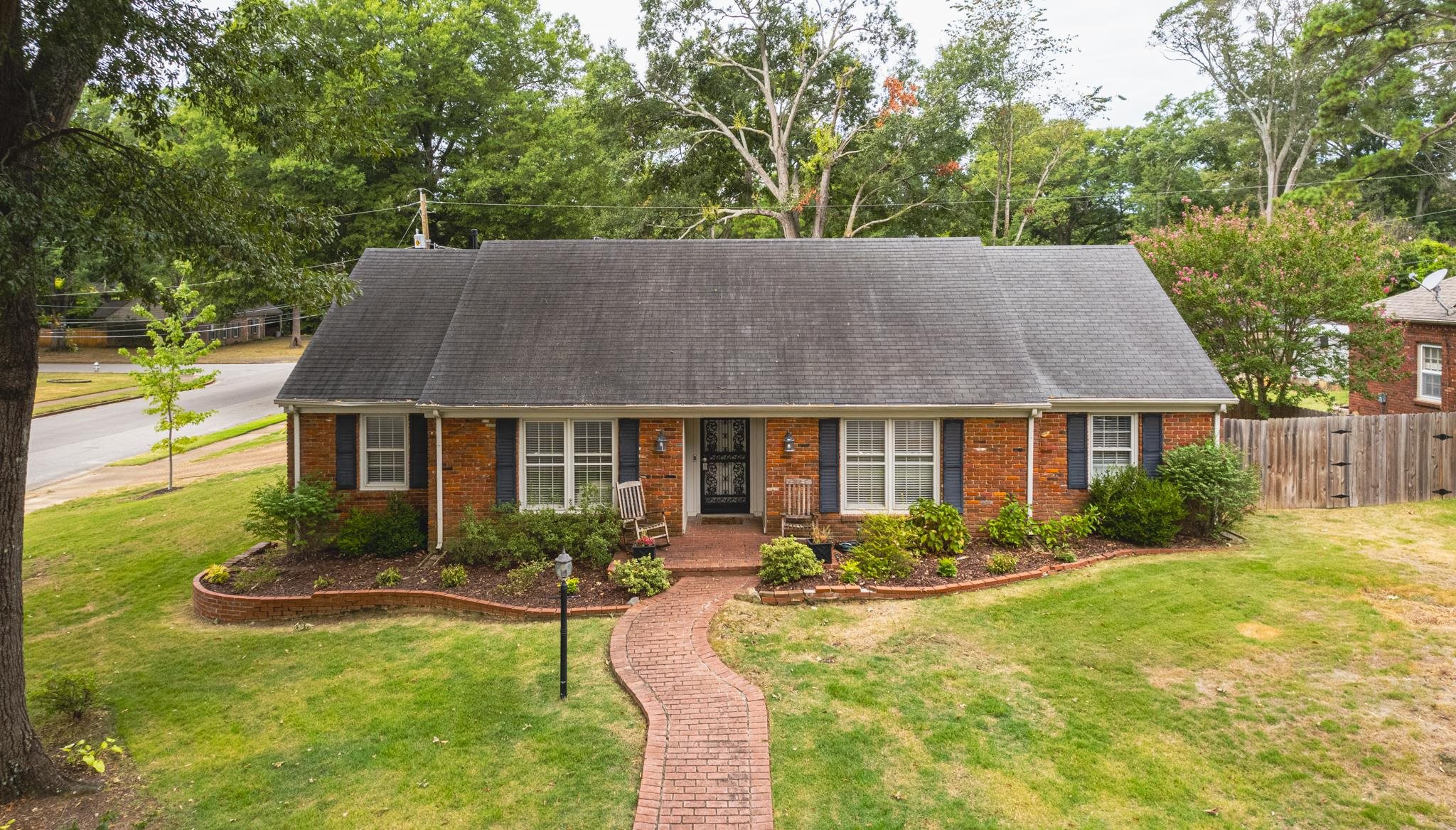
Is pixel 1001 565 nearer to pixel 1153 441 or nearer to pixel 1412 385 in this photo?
pixel 1153 441

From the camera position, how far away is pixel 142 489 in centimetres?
2067

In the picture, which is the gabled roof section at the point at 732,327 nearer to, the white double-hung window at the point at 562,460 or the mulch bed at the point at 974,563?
the white double-hung window at the point at 562,460

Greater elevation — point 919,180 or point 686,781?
point 919,180

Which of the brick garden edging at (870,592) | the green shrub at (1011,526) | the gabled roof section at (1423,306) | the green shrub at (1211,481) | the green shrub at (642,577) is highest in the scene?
the gabled roof section at (1423,306)

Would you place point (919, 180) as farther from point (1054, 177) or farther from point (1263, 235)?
point (1054, 177)

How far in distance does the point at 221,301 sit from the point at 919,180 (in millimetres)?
29190

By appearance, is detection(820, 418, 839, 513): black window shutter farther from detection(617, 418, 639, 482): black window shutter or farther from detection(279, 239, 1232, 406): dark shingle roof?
detection(617, 418, 639, 482): black window shutter

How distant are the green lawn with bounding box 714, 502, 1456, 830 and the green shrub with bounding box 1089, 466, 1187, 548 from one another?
33.0 inches

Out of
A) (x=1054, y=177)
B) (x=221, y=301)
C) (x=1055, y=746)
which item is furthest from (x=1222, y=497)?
(x=221, y=301)

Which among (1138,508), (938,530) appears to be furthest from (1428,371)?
(938,530)

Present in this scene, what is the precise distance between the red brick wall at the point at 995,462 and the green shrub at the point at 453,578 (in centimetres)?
773

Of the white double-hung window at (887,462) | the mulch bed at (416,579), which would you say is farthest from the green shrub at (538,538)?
the white double-hung window at (887,462)

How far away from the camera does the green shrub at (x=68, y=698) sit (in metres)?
8.37

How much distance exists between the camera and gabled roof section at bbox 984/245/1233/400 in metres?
13.4
